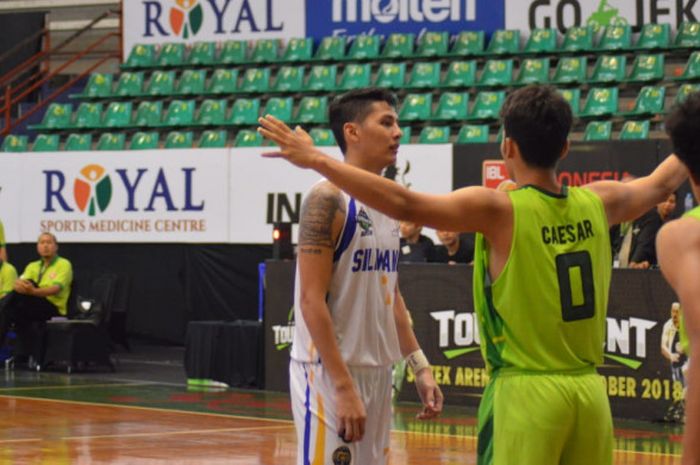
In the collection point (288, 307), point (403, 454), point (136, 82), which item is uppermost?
point (136, 82)

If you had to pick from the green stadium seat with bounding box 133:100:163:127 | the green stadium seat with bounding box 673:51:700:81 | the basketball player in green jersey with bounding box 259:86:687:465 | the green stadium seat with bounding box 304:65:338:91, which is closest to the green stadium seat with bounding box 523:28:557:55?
the green stadium seat with bounding box 673:51:700:81

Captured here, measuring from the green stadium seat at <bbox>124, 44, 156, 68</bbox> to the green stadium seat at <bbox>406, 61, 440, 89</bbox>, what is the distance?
490 cm

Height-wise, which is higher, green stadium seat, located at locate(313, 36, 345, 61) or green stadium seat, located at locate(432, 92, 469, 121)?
green stadium seat, located at locate(313, 36, 345, 61)

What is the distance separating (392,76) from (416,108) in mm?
938

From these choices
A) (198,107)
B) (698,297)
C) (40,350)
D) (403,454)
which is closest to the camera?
(698,297)

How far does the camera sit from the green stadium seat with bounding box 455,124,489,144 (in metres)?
18.8

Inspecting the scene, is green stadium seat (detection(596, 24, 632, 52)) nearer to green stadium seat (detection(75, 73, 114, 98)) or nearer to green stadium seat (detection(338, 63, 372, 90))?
green stadium seat (detection(338, 63, 372, 90))

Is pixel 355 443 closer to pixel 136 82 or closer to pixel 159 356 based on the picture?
pixel 159 356

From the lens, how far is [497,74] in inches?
802

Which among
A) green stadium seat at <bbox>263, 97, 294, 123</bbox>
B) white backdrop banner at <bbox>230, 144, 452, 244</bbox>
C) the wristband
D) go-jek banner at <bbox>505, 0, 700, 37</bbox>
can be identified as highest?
go-jek banner at <bbox>505, 0, 700, 37</bbox>

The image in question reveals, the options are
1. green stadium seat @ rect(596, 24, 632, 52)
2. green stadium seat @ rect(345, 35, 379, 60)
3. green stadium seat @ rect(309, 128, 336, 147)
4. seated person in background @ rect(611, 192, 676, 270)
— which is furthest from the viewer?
green stadium seat @ rect(345, 35, 379, 60)

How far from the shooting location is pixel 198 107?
2247 cm

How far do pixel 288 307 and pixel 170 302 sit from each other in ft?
19.3

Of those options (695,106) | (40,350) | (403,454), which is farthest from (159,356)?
(695,106)
